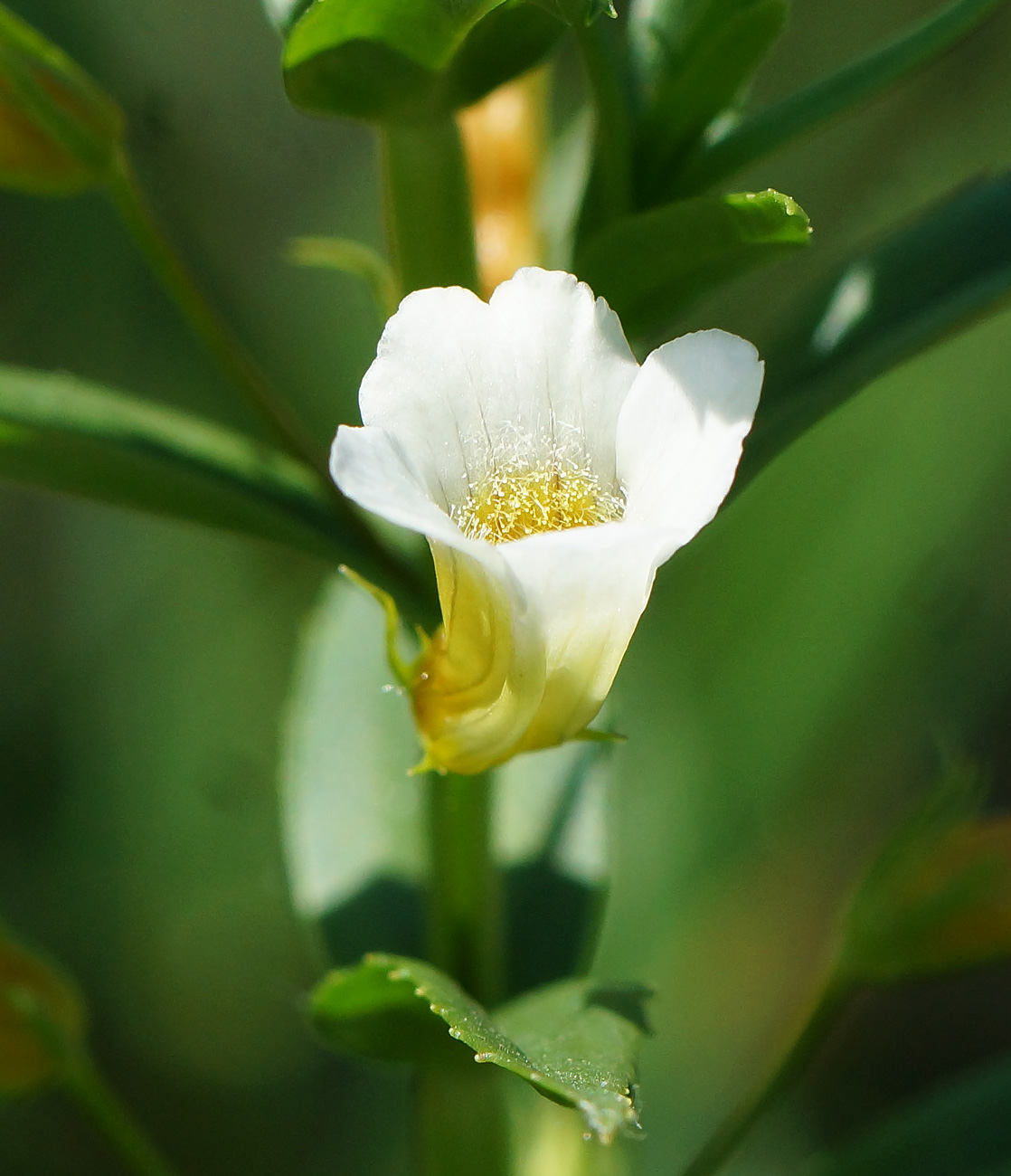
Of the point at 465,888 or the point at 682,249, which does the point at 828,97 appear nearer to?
the point at 682,249

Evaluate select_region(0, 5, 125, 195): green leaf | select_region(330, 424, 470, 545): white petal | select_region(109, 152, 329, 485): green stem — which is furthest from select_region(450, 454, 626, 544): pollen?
select_region(0, 5, 125, 195): green leaf

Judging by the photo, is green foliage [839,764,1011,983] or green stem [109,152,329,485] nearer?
green stem [109,152,329,485]

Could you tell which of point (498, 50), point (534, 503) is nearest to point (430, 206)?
point (498, 50)

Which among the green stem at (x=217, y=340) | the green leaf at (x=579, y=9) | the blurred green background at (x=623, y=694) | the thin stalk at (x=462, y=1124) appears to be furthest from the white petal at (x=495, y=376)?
the blurred green background at (x=623, y=694)

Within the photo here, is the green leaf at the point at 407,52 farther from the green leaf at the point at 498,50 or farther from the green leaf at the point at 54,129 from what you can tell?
the green leaf at the point at 54,129

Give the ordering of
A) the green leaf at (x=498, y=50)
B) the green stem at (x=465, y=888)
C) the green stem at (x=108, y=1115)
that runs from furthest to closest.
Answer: the green stem at (x=108, y=1115) → the green stem at (x=465, y=888) → the green leaf at (x=498, y=50)

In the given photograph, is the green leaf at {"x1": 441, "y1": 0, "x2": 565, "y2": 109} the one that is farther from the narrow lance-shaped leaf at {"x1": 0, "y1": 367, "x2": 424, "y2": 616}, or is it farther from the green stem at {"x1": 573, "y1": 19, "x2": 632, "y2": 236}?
the narrow lance-shaped leaf at {"x1": 0, "y1": 367, "x2": 424, "y2": 616}
